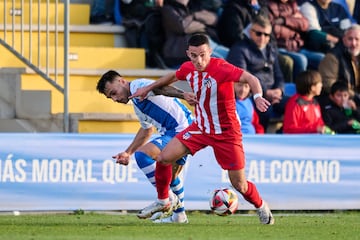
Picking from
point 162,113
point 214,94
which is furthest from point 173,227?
point 214,94

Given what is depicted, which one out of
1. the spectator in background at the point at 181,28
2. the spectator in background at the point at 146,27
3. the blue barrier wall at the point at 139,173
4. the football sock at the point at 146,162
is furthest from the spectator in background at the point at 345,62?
the football sock at the point at 146,162

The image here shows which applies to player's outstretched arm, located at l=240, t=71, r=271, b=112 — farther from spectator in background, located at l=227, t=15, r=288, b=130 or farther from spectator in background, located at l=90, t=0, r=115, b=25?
spectator in background, located at l=90, t=0, r=115, b=25

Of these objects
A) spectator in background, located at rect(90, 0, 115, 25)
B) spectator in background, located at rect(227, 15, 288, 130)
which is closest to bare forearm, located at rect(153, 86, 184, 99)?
spectator in background, located at rect(227, 15, 288, 130)

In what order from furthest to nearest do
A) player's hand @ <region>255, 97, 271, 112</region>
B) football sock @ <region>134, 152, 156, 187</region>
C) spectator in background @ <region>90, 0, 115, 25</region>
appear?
spectator in background @ <region>90, 0, 115, 25</region>
football sock @ <region>134, 152, 156, 187</region>
player's hand @ <region>255, 97, 271, 112</region>

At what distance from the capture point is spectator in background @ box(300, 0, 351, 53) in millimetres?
19547

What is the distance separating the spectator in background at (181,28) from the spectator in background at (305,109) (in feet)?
5.03

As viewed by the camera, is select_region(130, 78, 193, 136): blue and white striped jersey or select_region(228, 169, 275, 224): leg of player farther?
select_region(130, 78, 193, 136): blue and white striped jersey

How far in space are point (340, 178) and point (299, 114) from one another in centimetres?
149

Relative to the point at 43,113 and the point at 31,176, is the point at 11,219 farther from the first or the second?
the point at 43,113

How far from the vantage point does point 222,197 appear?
12.7 m

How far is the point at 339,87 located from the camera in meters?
17.9

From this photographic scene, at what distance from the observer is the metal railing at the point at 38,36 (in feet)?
57.3

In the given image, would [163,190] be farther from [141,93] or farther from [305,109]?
[305,109]

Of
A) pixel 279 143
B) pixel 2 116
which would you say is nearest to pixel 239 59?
pixel 279 143
